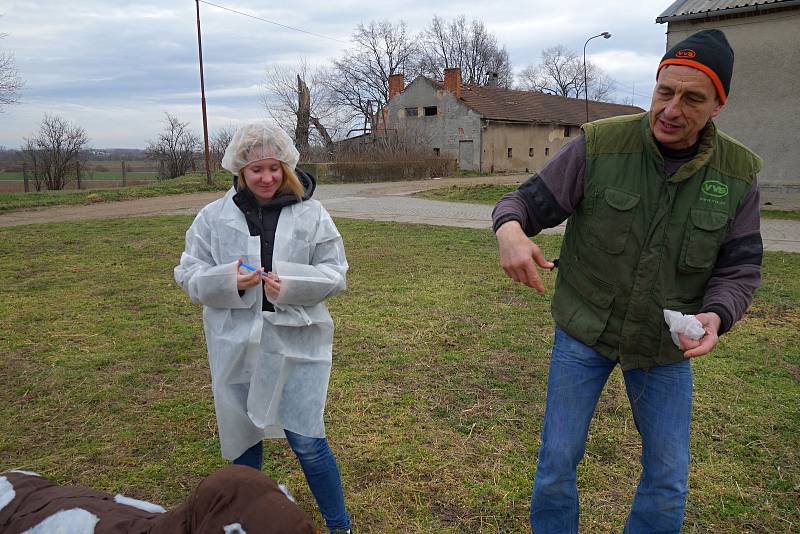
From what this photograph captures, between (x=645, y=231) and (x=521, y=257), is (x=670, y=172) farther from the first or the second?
(x=521, y=257)

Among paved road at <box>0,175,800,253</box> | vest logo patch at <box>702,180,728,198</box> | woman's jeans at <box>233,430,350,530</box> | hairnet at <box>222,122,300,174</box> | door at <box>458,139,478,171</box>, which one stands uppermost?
door at <box>458,139,478,171</box>

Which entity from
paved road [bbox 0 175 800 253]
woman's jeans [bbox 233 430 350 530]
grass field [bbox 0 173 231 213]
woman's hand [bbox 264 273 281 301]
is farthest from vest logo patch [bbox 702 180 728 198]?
grass field [bbox 0 173 231 213]

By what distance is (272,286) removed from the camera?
2.46 m

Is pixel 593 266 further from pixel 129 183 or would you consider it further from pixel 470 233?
pixel 129 183

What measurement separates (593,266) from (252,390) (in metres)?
1.39

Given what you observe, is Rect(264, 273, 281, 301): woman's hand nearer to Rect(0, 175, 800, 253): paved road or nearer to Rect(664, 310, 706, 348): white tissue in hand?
Rect(664, 310, 706, 348): white tissue in hand

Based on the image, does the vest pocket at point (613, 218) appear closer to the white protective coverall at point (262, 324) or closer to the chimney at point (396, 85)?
the white protective coverall at point (262, 324)

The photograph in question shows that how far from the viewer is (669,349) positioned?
83.0 inches

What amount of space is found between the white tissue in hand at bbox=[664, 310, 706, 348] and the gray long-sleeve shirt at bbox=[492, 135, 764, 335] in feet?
0.36

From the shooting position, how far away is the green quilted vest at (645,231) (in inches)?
81.0

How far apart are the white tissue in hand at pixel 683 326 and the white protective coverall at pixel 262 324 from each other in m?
1.27

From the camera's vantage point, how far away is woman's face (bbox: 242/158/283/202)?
8.54 feet

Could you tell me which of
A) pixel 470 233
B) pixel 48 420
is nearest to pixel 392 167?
pixel 470 233

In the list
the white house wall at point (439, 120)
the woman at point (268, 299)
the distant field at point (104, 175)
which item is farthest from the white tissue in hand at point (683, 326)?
the white house wall at point (439, 120)
